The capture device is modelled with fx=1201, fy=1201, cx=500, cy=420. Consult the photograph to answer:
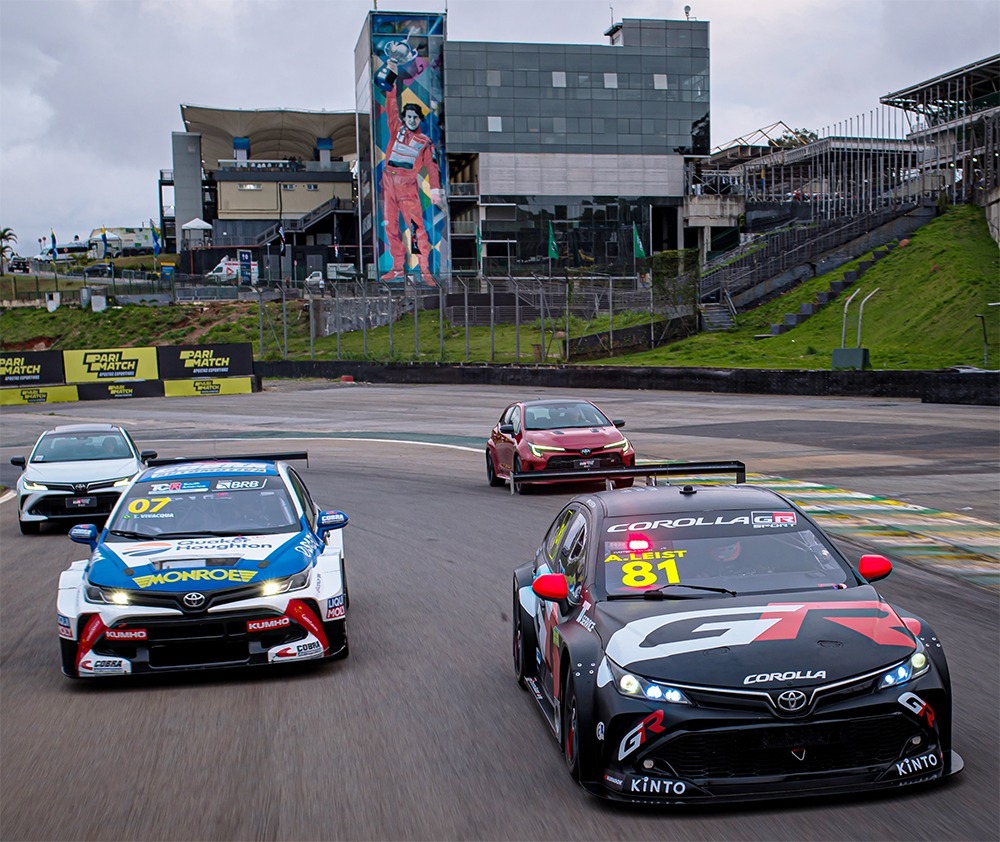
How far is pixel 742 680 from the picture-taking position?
532 cm

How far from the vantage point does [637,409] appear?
3612 cm

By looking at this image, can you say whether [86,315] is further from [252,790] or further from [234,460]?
[252,790]

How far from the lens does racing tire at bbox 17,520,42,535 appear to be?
1706 cm

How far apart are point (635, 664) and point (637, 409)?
30.8 metres

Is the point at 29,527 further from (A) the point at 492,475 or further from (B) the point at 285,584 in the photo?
(B) the point at 285,584

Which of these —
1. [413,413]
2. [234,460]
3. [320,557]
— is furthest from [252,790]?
[413,413]

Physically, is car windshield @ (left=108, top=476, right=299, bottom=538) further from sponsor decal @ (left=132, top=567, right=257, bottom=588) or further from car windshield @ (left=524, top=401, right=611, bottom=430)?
car windshield @ (left=524, top=401, right=611, bottom=430)

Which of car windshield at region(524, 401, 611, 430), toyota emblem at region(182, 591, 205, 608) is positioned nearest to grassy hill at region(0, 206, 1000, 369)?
car windshield at region(524, 401, 611, 430)

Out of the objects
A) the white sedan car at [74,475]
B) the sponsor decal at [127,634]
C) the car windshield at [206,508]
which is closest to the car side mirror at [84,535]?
the car windshield at [206,508]

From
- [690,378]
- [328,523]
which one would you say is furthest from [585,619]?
[690,378]

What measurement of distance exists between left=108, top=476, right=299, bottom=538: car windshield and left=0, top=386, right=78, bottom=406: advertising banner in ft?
156

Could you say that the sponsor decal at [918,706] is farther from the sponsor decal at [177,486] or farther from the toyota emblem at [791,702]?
the sponsor decal at [177,486]

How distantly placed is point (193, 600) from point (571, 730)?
130 inches

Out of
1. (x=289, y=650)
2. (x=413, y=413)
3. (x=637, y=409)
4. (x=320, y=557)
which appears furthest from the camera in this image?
(x=413, y=413)
